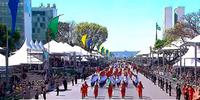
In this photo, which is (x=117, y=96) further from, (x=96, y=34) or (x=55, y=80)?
(x=96, y=34)

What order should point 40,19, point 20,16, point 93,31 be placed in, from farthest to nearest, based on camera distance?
point 40,19
point 93,31
point 20,16

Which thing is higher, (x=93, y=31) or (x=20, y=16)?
(x=20, y=16)

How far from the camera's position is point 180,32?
3091 inches

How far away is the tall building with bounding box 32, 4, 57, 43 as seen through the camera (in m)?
166

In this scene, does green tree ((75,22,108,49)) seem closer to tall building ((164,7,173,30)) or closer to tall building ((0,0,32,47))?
tall building ((0,0,32,47))

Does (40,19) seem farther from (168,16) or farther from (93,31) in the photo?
(168,16)

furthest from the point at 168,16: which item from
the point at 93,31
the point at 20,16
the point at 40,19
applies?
the point at 20,16

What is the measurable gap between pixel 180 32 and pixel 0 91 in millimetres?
53820

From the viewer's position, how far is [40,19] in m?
170

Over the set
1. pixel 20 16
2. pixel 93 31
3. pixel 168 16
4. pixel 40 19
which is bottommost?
pixel 93 31

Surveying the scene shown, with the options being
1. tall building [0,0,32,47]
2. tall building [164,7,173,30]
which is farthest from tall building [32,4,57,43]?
tall building [164,7,173,30]

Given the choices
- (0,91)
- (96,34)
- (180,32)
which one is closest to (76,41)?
(96,34)

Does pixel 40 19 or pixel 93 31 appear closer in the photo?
pixel 93 31

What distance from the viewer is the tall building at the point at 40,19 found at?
166 meters
